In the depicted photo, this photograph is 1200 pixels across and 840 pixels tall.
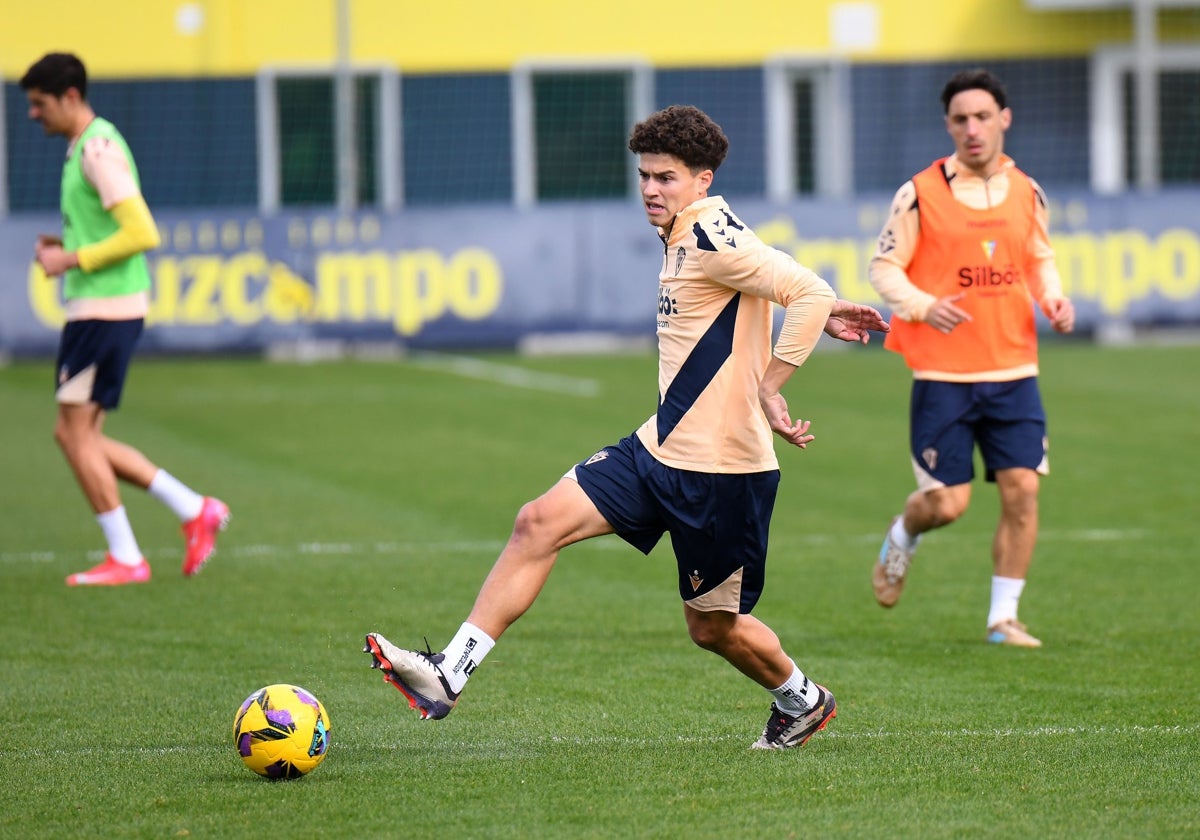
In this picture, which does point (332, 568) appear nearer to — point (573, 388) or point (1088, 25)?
point (573, 388)

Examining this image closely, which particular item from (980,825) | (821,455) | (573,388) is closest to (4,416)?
(573,388)

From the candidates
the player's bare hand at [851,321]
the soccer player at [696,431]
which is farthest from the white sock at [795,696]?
the player's bare hand at [851,321]

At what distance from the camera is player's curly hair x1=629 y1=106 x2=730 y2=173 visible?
556 centimetres

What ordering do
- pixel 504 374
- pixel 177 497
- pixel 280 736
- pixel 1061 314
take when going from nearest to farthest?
pixel 280 736
pixel 1061 314
pixel 177 497
pixel 504 374

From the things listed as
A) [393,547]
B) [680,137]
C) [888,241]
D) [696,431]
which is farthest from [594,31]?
[696,431]

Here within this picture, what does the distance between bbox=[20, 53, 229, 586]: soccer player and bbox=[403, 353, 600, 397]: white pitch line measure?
29.2ft

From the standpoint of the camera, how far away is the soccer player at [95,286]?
9.20m

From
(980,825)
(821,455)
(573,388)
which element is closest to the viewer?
(980,825)

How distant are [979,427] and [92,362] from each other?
4.28 metres

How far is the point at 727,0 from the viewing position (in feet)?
86.0

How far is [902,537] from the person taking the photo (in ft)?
26.5

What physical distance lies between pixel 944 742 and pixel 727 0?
21.4 meters

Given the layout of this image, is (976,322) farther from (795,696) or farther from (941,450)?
(795,696)

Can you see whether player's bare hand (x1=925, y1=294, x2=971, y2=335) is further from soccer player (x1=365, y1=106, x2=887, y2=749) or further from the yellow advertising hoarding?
the yellow advertising hoarding
